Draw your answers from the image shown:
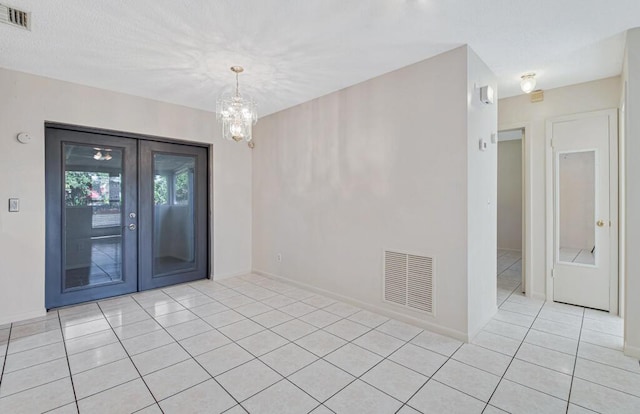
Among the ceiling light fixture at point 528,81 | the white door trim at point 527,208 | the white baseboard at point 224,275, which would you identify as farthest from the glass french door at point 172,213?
the white door trim at point 527,208

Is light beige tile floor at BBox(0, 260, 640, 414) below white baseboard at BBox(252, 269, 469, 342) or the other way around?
below

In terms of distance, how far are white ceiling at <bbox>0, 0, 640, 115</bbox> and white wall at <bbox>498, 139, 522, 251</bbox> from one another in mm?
4441

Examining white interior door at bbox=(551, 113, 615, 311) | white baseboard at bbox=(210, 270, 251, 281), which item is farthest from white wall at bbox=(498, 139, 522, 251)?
white baseboard at bbox=(210, 270, 251, 281)

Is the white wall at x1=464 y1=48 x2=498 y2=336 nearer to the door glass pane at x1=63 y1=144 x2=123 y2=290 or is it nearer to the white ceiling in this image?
the white ceiling

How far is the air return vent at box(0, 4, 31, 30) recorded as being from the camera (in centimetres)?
233

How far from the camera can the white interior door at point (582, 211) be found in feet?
12.0

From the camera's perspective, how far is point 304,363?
2.54 metres

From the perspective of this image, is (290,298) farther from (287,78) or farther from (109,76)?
(109,76)

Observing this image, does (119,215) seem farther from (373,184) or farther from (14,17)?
(373,184)

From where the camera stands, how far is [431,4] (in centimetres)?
226

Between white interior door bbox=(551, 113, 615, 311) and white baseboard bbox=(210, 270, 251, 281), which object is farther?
white baseboard bbox=(210, 270, 251, 281)

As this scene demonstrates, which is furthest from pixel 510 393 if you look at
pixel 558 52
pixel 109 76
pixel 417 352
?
pixel 109 76

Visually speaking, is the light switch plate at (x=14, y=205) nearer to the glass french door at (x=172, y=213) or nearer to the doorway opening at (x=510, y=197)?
the glass french door at (x=172, y=213)

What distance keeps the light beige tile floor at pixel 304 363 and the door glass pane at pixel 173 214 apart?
108cm
